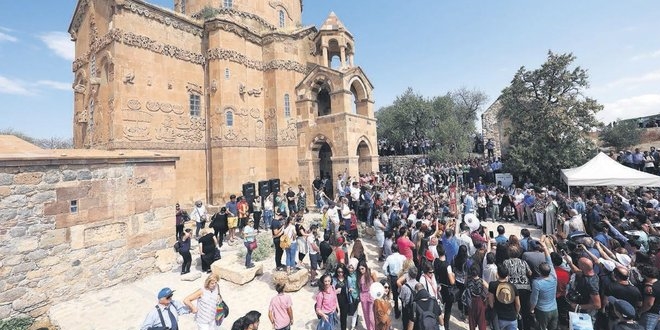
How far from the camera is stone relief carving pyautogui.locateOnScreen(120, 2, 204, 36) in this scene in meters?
14.5

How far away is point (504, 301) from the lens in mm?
4449

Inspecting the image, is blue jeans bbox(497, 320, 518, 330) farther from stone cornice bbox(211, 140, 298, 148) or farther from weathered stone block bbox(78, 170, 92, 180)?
stone cornice bbox(211, 140, 298, 148)

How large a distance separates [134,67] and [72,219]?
9.55m

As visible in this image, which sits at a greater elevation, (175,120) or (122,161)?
(175,120)

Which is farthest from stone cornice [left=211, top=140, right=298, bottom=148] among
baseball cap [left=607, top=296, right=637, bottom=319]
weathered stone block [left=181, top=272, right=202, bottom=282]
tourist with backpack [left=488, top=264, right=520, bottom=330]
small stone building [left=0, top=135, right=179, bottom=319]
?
baseball cap [left=607, top=296, right=637, bottom=319]

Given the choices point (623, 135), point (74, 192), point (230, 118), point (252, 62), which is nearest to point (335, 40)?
point (252, 62)

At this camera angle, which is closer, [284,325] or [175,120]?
[284,325]

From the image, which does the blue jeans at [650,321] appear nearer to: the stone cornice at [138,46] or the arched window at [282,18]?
the stone cornice at [138,46]

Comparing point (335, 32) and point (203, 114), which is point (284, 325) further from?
point (335, 32)

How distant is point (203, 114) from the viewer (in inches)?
674

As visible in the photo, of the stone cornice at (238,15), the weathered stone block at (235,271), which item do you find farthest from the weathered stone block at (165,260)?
the stone cornice at (238,15)

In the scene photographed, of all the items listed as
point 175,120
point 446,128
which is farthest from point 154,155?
point 446,128

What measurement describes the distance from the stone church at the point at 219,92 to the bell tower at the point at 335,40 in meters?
0.07

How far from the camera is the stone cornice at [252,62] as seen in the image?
16933 mm
